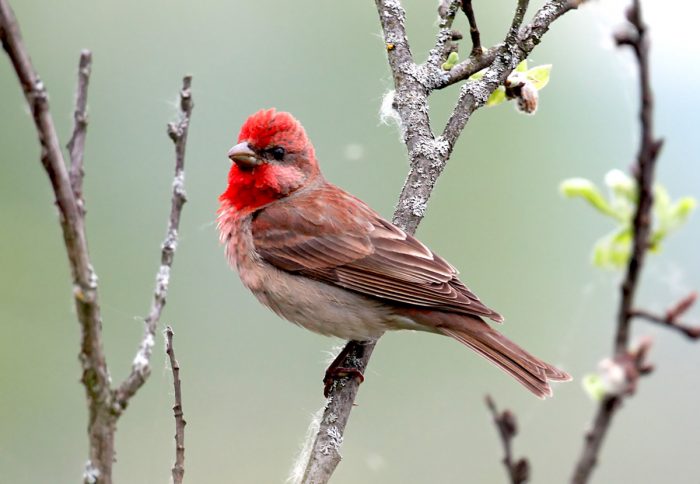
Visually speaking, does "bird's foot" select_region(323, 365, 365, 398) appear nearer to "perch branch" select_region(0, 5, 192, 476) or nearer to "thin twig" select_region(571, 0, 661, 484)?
"perch branch" select_region(0, 5, 192, 476)

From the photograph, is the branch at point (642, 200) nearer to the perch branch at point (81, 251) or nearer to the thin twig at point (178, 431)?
the perch branch at point (81, 251)

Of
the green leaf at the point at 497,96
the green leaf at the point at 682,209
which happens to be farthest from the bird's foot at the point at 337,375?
the green leaf at the point at 682,209

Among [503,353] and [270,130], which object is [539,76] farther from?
[270,130]

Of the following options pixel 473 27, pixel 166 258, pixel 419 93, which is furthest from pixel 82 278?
pixel 419 93

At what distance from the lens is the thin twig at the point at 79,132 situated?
1742 mm

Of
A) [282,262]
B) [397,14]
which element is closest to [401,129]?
[397,14]

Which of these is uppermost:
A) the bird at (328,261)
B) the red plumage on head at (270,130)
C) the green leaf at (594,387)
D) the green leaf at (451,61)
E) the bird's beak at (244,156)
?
the green leaf at (451,61)

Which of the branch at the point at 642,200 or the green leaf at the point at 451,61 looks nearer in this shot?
the branch at the point at 642,200

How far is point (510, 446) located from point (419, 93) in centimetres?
323

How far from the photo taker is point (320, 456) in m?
3.41

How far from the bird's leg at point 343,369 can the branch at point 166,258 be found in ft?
6.53

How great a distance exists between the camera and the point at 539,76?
4.02m

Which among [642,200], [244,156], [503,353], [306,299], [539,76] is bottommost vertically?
[642,200]

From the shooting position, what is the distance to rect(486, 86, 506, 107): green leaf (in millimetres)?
4184
